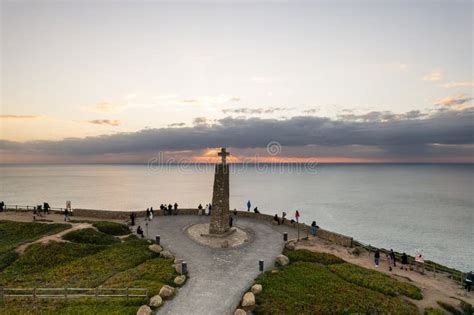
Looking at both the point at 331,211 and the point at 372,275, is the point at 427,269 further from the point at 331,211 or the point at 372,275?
the point at 331,211

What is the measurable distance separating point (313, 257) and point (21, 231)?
35.0m

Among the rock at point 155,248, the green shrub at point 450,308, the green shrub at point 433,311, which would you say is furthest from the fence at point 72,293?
the green shrub at point 450,308

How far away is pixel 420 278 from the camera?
90.5 ft

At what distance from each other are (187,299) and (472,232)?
3238 inches

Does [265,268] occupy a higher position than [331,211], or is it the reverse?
[265,268]

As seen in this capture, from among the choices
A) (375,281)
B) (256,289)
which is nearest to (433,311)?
(375,281)

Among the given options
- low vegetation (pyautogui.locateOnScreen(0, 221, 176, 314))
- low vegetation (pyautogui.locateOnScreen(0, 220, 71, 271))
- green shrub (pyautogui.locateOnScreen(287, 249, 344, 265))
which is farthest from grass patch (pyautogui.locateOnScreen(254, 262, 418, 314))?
low vegetation (pyautogui.locateOnScreen(0, 220, 71, 271))

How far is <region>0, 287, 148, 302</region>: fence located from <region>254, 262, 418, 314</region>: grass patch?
8.82 metres

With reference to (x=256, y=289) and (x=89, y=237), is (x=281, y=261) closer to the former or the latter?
(x=256, y=289)

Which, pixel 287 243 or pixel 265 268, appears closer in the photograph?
pixel 265 268

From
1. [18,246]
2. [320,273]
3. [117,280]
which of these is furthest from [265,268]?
[18,246]

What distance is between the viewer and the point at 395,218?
9075cm

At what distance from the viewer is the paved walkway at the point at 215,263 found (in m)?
19.9

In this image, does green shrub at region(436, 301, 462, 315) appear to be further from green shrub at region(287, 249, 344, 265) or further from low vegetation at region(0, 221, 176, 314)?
low vegetation at region(0, 221, 176, 314)
